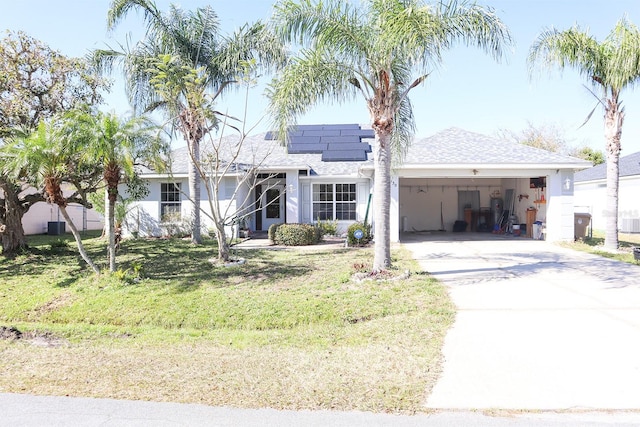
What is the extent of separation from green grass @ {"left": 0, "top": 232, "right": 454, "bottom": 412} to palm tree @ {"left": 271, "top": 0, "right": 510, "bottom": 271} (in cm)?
225

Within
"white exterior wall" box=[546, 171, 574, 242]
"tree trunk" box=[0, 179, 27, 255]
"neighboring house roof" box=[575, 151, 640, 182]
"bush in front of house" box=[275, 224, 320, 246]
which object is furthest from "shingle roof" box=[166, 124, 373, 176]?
"neighboring house roof" box=[575, 151, 640, 182]

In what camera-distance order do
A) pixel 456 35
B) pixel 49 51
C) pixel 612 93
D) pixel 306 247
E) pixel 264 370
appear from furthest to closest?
pixel 306 247
pixel 612 93
pixel 49 51
pixel 456 35
pixel 264 370

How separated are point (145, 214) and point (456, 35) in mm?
13778

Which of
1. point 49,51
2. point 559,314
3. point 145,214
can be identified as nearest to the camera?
point 559,314

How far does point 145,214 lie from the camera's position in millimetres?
17531

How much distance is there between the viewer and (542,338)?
5492 mm

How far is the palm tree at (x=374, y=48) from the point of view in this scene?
324 inches

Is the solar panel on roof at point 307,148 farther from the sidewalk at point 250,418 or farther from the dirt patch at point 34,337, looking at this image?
the sidewalk at point 250,418

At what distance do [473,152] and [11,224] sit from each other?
15.8 m

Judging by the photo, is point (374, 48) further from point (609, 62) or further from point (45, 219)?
point (45, 219)

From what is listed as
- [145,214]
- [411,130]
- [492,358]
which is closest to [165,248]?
[145,214]

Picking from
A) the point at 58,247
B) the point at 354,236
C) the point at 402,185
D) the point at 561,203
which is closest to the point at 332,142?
the point at 402,185

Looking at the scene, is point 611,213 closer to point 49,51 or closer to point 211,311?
point 211,311

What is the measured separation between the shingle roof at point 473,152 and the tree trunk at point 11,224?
1245 centimetres
